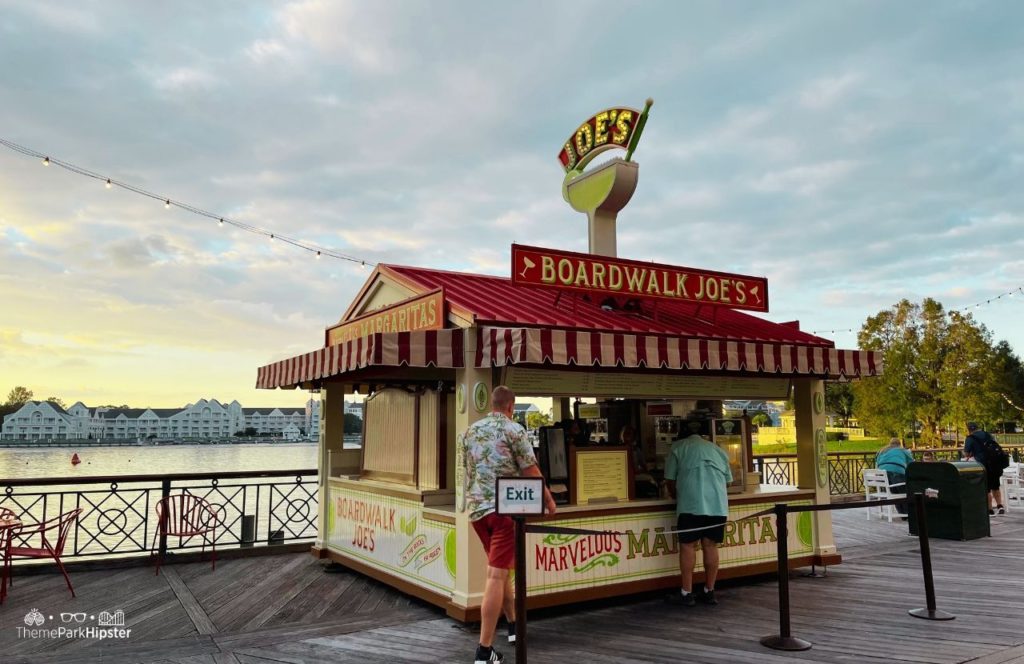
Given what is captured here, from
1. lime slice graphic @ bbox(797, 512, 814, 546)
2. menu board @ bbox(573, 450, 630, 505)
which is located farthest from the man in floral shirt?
lime slice graphic @ bbox(797, 512, 814, 546)

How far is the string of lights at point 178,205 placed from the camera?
7715 mm

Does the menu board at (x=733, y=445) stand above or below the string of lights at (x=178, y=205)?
below

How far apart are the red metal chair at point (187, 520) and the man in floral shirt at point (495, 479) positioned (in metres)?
4.04

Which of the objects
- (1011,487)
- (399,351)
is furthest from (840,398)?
(399,351)

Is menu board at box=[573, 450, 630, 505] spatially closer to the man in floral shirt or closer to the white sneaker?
the man in floral shirt

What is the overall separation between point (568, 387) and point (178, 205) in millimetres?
5984

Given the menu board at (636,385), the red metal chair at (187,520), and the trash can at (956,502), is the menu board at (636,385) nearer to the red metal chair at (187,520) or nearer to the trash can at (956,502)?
the trash can at (956,502)

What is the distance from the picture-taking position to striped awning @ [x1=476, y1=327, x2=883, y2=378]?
15.9 ft

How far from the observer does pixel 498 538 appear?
4.13 m

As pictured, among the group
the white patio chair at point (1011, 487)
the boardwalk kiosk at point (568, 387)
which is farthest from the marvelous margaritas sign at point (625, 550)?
the white patio chair at point (1011, 487)

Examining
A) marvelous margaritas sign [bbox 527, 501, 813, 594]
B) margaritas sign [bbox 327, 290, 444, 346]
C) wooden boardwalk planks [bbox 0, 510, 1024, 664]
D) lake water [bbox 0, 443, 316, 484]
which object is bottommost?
lake water [bbox 0, 443, 316, 484]

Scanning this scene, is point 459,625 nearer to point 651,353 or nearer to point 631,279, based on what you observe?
point 651,353

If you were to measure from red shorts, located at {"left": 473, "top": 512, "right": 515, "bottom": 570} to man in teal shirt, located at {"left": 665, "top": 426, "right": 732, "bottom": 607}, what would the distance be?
7.14ft

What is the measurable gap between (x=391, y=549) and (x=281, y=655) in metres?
1.93
